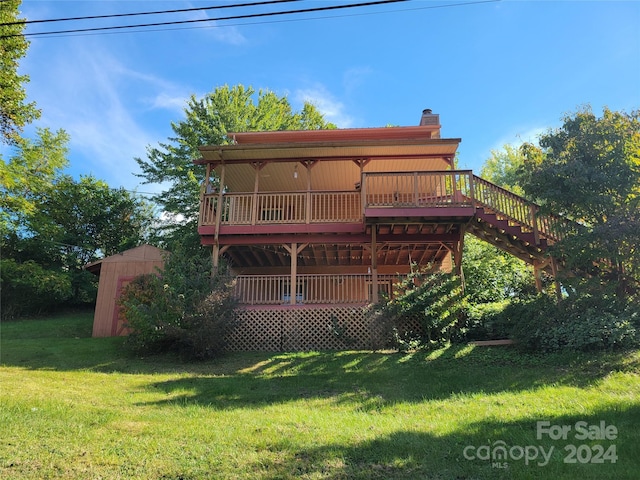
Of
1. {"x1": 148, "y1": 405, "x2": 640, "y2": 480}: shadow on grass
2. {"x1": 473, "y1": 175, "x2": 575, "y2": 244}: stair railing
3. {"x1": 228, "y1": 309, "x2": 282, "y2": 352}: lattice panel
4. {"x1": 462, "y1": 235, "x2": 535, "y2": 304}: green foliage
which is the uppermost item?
{"x1": 473, "y1": 175, "x2": 575, "y2": 244}: stair railing

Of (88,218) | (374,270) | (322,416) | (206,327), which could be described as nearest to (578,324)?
(374,270)

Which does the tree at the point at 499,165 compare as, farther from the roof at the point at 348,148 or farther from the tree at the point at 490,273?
the roof at the point at 348,148

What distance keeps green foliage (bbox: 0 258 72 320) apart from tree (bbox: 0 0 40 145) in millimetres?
6700

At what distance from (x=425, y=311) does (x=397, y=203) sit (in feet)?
10.8

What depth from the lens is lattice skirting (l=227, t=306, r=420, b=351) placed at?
35.0ft

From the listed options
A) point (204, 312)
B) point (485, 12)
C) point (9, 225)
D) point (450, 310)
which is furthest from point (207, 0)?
point (9, 225)

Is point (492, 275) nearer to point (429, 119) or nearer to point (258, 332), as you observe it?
point (429, 119)

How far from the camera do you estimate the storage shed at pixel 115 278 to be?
1431cm

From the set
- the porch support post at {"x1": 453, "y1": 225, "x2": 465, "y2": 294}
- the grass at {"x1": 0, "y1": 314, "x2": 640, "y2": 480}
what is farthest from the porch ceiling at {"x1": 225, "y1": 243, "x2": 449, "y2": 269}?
the grass at {"x1": 0, "y1": 314, "x2": 640, "y2": 480}

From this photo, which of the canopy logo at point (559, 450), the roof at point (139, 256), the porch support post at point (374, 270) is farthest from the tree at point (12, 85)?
the canopy logo at point (559, 450)

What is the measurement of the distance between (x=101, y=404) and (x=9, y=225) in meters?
21.2

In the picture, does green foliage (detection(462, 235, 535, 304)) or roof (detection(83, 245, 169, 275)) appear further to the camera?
green foliage (detection(462, 235, 535, 304))

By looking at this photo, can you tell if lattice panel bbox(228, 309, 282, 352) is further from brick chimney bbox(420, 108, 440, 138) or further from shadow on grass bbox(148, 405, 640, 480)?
brick chimney bbox(420, 108, 440, 138)

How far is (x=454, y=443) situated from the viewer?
3928 mm
